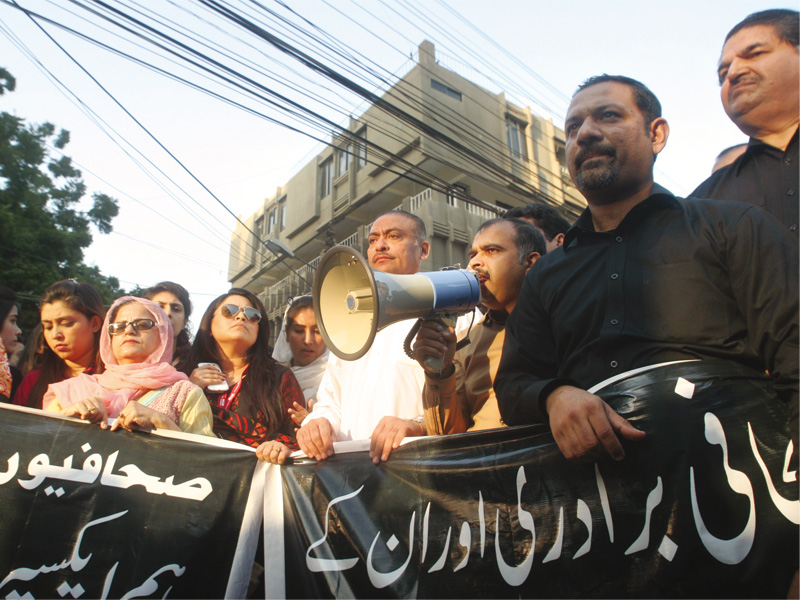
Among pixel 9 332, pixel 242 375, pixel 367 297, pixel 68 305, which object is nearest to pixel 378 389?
pixel 367 297

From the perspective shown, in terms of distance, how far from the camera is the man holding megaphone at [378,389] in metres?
2.25

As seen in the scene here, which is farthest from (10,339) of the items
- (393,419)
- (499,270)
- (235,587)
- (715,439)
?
(715,439)

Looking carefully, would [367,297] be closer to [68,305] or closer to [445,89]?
[68,305]

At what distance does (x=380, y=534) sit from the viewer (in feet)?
6.36

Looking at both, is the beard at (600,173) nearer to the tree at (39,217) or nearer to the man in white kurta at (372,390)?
the man in white kurta at (372,390)

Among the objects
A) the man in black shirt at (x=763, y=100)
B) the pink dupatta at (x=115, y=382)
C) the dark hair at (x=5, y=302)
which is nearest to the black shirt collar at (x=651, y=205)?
the man in black shirt at (x=763, y=100)

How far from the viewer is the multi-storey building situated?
13320 millimetres

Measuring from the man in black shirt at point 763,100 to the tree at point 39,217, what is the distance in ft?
40.6

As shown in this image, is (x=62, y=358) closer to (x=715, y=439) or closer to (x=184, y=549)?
(x=184, y=549)

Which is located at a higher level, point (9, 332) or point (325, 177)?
point (325, 177)

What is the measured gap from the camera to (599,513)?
4.80 ft

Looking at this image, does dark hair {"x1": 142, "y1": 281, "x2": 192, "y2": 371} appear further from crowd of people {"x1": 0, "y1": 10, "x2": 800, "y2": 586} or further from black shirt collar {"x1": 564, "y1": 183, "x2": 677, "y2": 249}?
black shirt collar {"x1": 564, "y1": 183, "x2": 677, "y2": 249}

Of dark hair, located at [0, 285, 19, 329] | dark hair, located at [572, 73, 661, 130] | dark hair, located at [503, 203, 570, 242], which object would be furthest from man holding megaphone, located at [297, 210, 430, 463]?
dark hair, located at [0, 285, 19, 329]

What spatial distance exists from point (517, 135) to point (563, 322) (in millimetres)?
16261
